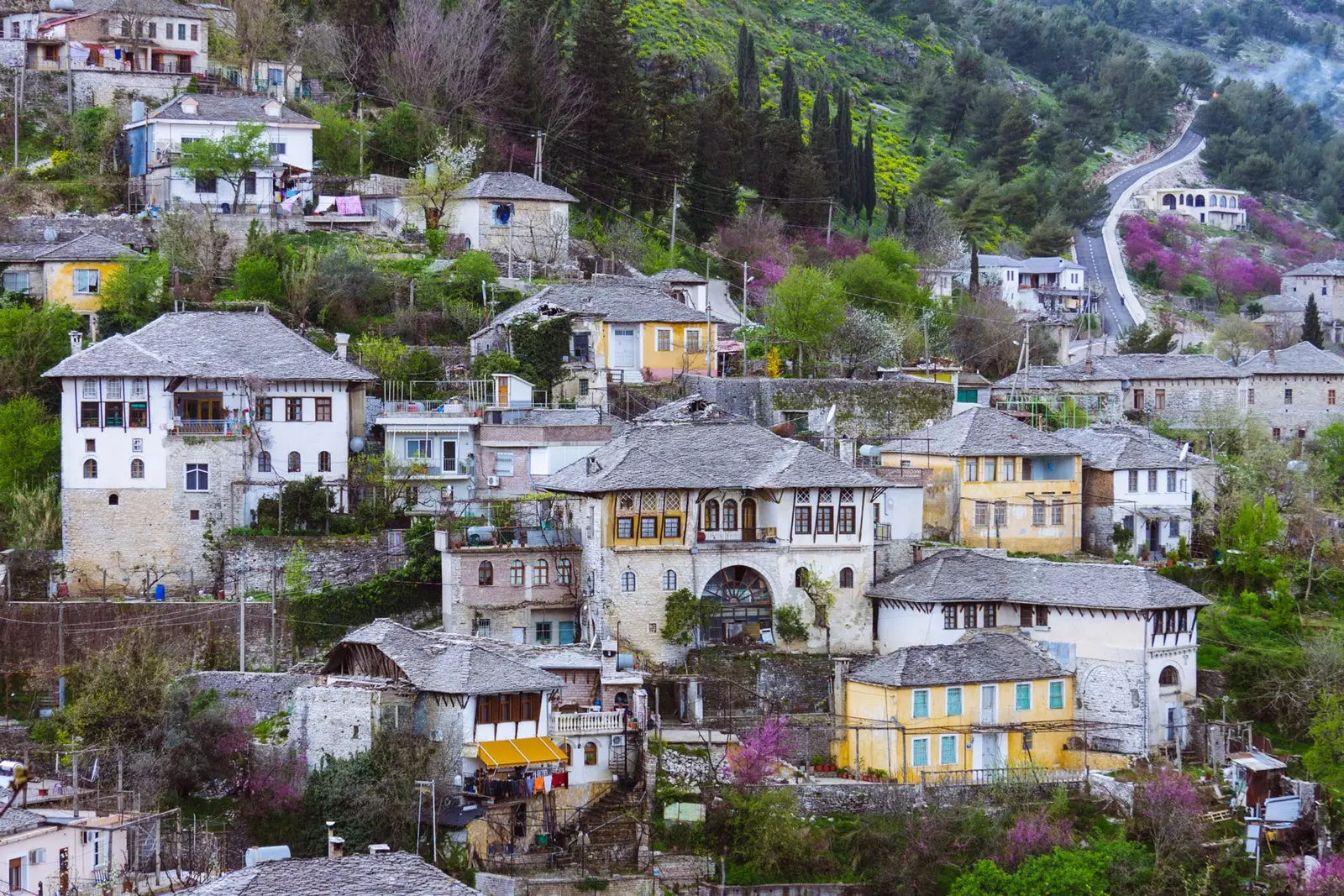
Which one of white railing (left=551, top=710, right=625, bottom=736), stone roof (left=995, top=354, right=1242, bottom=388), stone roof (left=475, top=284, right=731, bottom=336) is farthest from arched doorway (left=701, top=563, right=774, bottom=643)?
stone roof (left=995, top=354, right=1242, bottom=388)

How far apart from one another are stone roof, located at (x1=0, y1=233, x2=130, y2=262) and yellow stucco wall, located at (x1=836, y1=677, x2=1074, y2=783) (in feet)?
104

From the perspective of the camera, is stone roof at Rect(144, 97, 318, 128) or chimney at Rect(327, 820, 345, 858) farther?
stone roof at Rect(144, 97, 318, 128)

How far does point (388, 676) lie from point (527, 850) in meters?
5.51

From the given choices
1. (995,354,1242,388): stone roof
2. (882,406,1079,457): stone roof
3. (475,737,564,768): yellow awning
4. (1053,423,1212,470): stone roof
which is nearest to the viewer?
(475,737,564,768): yellow awning

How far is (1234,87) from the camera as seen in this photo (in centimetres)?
19162

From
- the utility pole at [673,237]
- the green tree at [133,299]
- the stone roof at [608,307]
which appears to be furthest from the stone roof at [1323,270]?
the green tree at [133,299]

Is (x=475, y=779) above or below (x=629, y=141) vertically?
below

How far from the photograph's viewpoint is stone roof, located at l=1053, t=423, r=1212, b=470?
224ft

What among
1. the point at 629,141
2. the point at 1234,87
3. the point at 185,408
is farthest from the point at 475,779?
the point at 1234,87

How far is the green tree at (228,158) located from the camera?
7750cm

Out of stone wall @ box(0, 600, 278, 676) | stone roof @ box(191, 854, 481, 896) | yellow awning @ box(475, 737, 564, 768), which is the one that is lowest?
stone roof @ box(191, 854, 481, 896)

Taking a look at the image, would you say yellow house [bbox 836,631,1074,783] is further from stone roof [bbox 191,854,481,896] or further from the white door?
the white door

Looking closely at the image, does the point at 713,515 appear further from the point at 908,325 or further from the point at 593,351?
the point at 908,325

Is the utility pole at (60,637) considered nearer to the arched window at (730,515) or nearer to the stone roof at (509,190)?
the arched window at (730,515)
